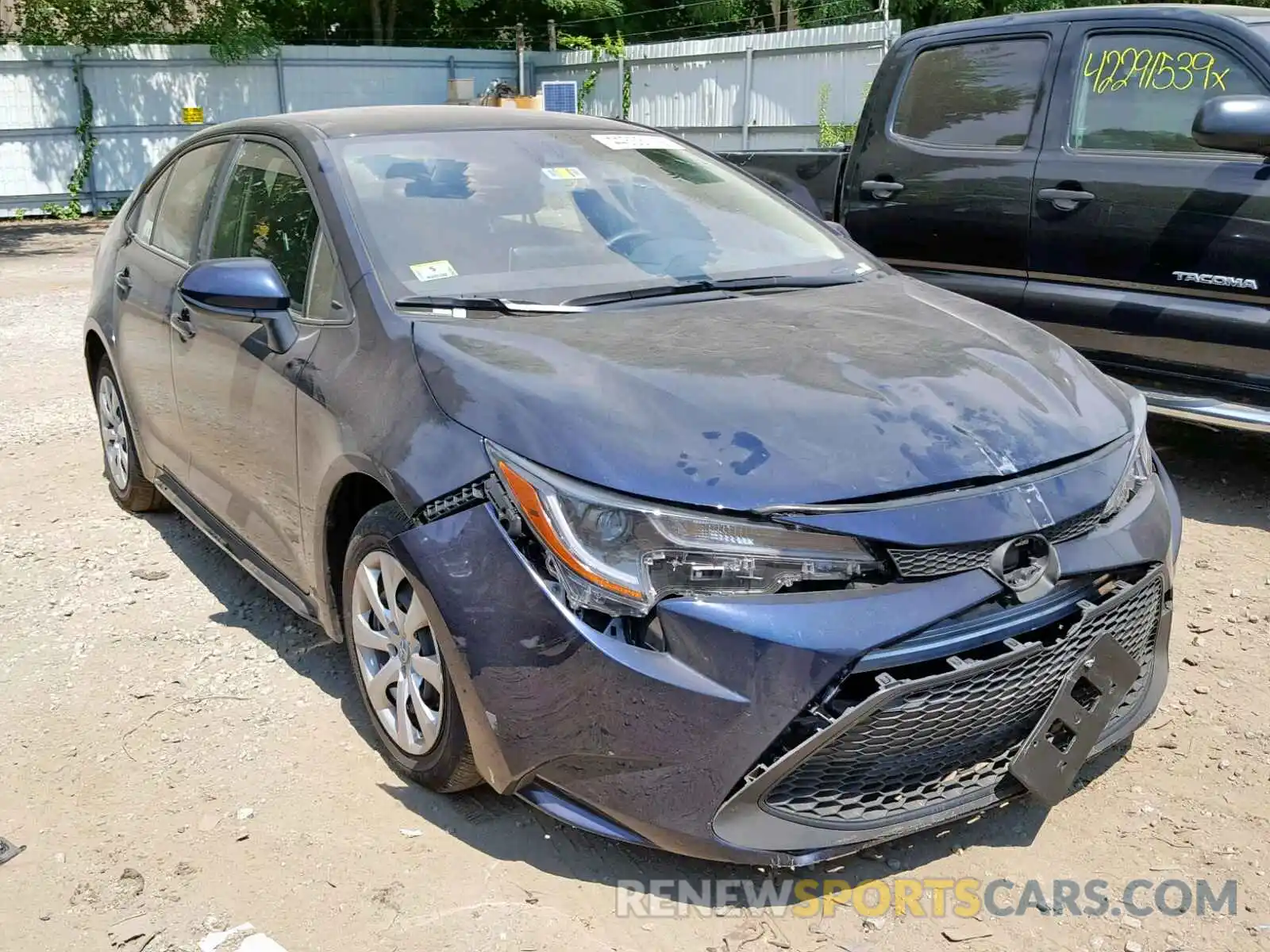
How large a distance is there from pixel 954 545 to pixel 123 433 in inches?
150

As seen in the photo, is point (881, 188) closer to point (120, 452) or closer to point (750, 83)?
point (120, 452)

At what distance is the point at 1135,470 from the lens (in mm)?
2908

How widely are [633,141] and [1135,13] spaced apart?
245 cm

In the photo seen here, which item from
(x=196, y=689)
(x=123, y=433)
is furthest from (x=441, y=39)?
(x=196, y=689)

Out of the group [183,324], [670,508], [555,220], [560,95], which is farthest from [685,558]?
[560,95]

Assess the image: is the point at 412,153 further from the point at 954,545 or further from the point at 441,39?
the point at 441,39

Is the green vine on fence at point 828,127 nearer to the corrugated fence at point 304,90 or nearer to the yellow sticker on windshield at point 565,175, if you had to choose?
the corrugated fence at point 304,90

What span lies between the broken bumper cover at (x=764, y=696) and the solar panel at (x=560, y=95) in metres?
18.9

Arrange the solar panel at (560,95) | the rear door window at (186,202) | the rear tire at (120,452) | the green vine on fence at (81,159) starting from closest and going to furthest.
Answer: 1. the rear door window at (186,202)
2. the rear tire at (120,452)
3. the green vine on fence at (81,159)
4. the solar panel at (560,95)

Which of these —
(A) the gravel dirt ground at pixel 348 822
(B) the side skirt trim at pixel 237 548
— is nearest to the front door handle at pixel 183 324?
(B) the side skirt trim at pixel 237 548

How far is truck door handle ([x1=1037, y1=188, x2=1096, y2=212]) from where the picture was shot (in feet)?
16.7

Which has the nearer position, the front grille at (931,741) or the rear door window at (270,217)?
the front grille at (931,741)

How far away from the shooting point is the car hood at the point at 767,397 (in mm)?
2459

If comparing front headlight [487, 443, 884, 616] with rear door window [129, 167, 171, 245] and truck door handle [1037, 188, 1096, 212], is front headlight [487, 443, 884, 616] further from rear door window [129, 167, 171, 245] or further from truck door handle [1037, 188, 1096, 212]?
truck door handle [1037, 188, 1096, 212]
